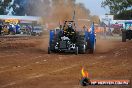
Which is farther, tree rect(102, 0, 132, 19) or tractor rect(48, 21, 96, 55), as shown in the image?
tree rect(102, 0, 132, 19)

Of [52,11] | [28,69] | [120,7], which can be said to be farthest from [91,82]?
[120,7]

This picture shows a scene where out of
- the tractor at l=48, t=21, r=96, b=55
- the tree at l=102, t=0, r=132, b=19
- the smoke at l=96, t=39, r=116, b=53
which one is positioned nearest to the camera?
the tractor at l=48, t=21, r=96, b=55

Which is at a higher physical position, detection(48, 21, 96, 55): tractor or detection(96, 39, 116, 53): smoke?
detection(48, 21, 96, 55): tractor

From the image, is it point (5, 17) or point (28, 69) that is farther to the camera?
point (5, 17)

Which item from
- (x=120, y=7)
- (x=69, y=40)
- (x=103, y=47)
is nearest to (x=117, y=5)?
(x=120, y=7)

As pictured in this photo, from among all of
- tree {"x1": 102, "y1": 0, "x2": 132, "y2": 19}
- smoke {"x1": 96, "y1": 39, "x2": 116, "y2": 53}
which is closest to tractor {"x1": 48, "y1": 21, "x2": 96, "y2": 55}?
smoke {"x1": 96, "y1": 39, "x2": 116, "y2": 53}

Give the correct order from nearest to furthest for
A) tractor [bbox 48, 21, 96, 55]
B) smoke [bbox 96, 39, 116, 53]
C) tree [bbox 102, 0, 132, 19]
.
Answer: tractor [bbox 48, 21, 96, 55] < smoke [bbox 96, 39, 116, 53] < tree [bbox 102, 0, 132, 19]

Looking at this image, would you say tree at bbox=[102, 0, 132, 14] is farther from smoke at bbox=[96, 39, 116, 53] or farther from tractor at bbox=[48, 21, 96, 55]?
tractor at bbox=[48, 21, 96, 55]

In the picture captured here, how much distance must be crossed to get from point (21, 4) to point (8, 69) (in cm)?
9640

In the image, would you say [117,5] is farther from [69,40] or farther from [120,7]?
[69,40]

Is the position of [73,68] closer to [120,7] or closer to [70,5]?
[70,5]

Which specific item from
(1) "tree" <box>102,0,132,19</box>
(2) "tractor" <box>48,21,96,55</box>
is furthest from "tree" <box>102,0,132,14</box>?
(2) "tractor" <box>48,21,96,55</box>

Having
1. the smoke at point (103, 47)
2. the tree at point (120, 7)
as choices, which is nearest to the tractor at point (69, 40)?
the smoke at point (103, 47)

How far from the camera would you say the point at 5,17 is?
82562 mm
